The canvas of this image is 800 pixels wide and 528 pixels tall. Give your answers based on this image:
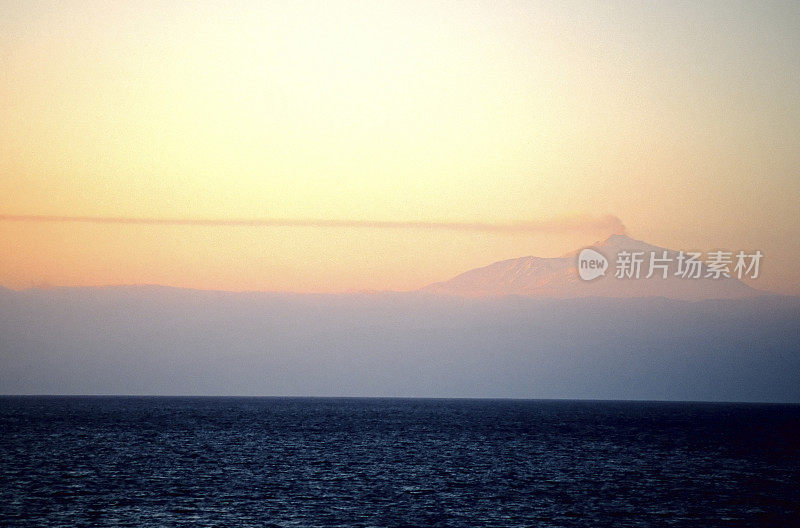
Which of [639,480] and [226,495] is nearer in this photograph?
[226,495]

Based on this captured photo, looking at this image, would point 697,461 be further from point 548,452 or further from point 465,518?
point 465,518

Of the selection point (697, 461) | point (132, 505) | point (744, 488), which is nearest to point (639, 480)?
point (744, 488)

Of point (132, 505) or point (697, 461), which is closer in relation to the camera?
point (132, 505)

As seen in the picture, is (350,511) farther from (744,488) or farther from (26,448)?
(26,448)

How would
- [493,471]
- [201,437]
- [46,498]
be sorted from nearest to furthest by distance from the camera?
[46,498], [493,471], [201,437]

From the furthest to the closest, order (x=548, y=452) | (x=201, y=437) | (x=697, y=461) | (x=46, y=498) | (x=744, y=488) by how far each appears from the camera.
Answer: (x=201, y=437) → (x=548, y=452) → (x=697, y=461) → (x=744, y=488) → (x=46, y=498)

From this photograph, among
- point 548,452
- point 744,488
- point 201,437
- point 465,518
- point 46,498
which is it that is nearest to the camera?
point 465,518

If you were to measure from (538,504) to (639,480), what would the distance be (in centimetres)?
1562

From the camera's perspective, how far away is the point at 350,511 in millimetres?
45562

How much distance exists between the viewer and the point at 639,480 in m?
61.5

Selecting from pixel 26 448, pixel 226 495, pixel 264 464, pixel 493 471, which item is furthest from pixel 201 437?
pixel 226 495

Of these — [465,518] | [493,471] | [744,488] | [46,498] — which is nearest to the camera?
[465,518]

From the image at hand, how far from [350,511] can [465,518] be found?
635 cm

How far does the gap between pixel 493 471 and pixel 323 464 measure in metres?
14.4
